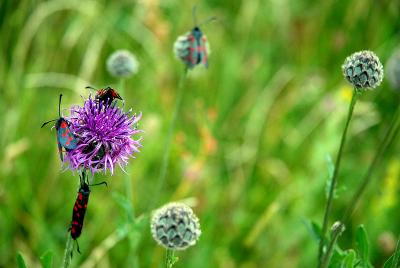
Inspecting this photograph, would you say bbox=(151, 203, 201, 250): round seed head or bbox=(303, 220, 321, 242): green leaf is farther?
bbox=(303, 220, 321, 242): green leaf

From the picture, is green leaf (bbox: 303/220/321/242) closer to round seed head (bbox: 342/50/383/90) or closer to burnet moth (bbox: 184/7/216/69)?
round seed head (bbox: 342/50/383/90)

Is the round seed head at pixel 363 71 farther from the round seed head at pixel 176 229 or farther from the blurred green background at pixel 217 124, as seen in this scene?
the blurred green background at pixel 217 124

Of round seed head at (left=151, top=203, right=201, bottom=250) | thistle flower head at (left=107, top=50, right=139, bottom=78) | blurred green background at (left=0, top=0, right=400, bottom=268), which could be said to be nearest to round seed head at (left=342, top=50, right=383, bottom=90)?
round seed head at (left=151, top=203, right=201, bottom=250)

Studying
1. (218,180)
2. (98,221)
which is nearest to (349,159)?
(218,180)

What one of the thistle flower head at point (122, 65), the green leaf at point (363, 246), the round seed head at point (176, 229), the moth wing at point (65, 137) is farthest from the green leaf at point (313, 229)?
the thistle flower head at point (122, 65)

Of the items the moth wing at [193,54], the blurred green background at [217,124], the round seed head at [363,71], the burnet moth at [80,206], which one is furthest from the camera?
the blurred green background at [217,124]

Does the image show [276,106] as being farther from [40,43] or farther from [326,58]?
[40,43]
